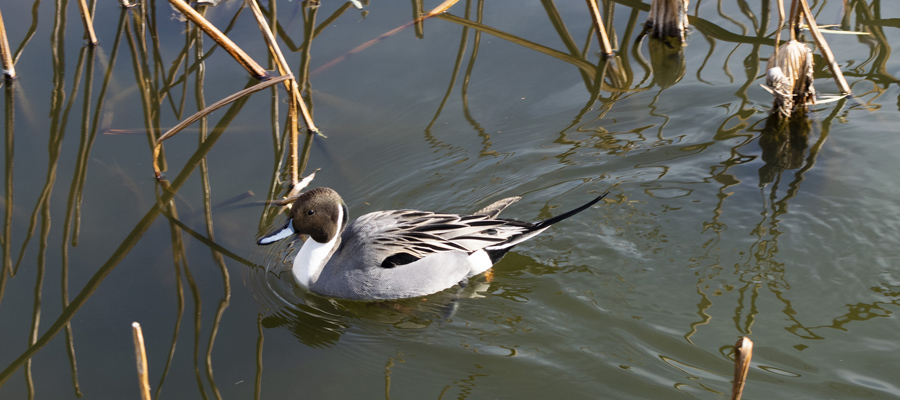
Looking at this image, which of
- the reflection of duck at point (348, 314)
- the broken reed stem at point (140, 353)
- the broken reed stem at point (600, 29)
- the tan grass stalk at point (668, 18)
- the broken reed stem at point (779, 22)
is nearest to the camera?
the broken reed stem at point (140, 353)

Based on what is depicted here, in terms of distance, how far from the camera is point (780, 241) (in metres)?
4.82

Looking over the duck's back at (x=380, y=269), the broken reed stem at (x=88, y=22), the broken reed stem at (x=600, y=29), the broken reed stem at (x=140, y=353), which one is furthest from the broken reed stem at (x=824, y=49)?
the broken reed stem at (x=88, y=22)

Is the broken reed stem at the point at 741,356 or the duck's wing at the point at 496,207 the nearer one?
the broken reed stem at the point at 741,356

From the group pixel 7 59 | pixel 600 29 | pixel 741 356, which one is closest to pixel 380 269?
pixel 741 356

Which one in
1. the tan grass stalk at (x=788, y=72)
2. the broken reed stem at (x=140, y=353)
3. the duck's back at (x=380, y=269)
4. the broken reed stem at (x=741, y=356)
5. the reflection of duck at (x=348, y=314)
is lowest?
the reflection of duck at (x=348, y=314)

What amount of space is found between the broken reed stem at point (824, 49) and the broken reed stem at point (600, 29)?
156 centimetres

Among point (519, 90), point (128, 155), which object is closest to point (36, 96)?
point (128, 155)

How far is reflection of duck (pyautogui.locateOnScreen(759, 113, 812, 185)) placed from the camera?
5.46 m

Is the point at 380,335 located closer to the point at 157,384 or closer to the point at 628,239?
the point at 157,384

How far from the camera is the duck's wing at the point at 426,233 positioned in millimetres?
4688

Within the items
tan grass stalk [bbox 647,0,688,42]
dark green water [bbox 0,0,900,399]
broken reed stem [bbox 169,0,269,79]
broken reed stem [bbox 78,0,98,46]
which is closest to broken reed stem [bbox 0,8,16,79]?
dark green water [bbox 0,0,900,399]

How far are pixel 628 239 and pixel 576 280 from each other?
51 cm

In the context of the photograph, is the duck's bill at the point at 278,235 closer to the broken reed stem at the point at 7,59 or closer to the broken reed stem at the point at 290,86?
the broken reed stem at the point at 290,86

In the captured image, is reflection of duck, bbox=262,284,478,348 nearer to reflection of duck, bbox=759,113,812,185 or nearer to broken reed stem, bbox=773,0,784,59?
reflection of duck, bbox=759,113,812,185
